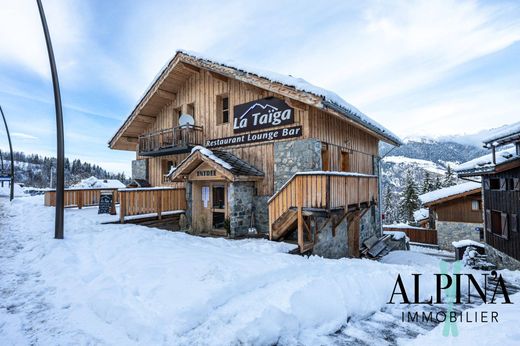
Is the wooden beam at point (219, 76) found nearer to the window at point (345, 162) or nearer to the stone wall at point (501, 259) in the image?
the window at point (345, 162)

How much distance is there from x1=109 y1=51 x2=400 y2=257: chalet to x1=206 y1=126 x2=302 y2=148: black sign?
0.04m

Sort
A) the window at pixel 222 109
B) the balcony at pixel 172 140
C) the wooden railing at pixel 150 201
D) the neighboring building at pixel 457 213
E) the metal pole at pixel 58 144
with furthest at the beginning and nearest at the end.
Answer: the neighboring building at pixel 457 213 < the balcony at pixel 172 140 < the window at pixel 222 109 < the wooden railing at pixel 150 201 < the metal pole at pixel 58 144

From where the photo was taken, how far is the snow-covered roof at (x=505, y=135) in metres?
9.24

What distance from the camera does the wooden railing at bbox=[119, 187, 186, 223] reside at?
34.4ft

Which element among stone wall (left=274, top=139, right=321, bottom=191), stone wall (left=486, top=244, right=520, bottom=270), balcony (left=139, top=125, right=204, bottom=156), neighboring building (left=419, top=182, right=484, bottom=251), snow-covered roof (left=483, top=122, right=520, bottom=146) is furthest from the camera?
neighboring building (left=419, top=182, right=484, bottom=251)

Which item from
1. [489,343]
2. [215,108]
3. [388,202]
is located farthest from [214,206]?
[388,202]

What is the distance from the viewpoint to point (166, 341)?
280cm

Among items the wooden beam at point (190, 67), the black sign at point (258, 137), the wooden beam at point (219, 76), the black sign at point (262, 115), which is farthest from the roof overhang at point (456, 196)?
the wooden beam at point (190, 67)

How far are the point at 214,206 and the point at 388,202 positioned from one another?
5094cm

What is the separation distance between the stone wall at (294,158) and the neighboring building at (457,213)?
19.4 metres

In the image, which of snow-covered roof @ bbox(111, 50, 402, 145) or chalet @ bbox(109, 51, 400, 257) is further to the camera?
snow-covered roof @ bbox(111, 50, 402, 145)

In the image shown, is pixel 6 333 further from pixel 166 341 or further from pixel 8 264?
pixel 8 264

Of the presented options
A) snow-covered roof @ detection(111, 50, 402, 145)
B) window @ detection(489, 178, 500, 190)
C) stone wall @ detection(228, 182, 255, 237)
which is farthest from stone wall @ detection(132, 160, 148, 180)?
window @ detection(489, 178, 500, 190)

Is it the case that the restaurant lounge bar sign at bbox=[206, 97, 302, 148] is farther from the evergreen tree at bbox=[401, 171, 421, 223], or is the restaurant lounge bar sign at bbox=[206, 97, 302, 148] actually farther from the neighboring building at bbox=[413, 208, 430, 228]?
the evergreen tree at bbox=[401, 171, 421, 223]
